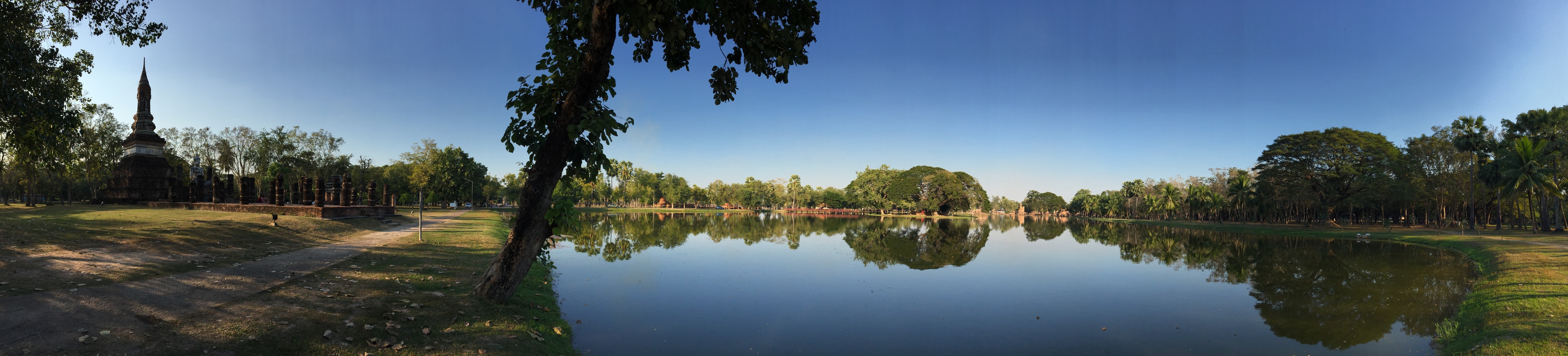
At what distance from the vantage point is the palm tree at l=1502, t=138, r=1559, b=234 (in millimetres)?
31672

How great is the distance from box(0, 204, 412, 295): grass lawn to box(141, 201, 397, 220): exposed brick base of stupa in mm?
785

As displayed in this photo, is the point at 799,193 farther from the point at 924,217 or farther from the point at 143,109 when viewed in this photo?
the point at 143,109

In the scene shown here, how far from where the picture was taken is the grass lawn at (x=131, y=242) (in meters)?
8.30

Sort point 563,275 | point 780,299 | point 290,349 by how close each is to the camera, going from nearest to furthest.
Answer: point 290,349
point 780,299
point 563,275

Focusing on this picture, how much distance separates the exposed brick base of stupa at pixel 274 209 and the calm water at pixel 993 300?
9.29m

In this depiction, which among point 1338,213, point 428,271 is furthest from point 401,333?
point 1338,213

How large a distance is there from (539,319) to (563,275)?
6.98m

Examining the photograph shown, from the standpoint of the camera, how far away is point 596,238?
92.3 feet

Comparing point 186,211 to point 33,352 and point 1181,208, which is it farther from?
point 1181,208

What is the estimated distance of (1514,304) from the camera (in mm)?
11219

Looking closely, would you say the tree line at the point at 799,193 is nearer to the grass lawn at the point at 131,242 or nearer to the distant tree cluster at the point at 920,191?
the distant tree cluster at the point at 920,191

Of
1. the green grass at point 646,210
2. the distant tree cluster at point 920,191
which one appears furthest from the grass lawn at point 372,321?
the distant tree cluster at point 920,191

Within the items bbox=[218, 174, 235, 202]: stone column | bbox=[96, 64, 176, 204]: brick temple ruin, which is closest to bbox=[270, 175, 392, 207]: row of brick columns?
bbox=[218, 174, 235, 202]: stone column

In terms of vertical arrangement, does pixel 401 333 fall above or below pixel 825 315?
above
